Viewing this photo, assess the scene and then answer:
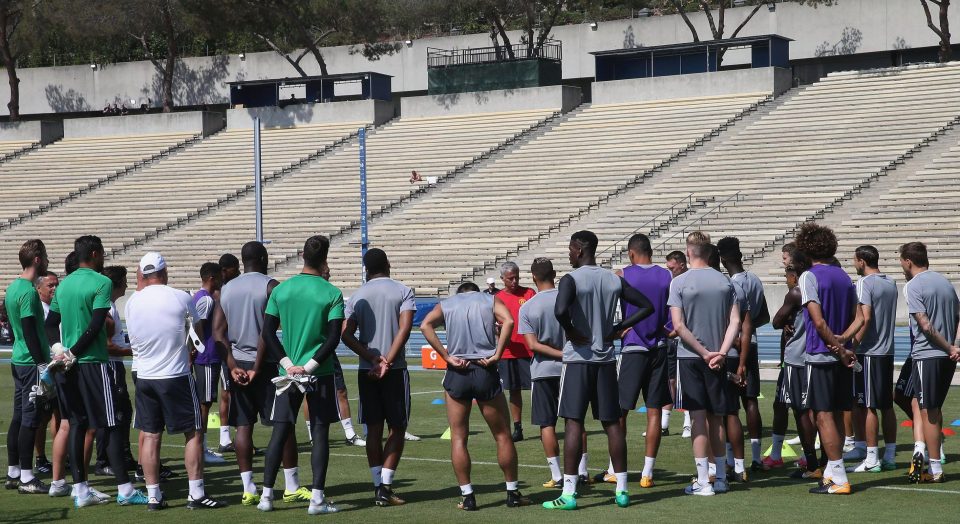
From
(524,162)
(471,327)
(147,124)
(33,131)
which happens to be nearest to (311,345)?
(471,327)

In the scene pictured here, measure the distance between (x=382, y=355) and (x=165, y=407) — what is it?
1.62m

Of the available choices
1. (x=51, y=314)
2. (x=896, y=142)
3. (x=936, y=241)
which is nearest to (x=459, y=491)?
(x=51, y=314)

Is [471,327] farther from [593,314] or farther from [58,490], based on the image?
[58,490]

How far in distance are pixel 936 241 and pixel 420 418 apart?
18.1m

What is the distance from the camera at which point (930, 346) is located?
962cm

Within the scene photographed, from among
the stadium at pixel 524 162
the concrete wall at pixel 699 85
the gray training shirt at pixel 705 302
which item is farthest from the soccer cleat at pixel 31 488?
the concrete wall at pixel 699 85

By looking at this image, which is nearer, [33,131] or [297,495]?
[297,495]

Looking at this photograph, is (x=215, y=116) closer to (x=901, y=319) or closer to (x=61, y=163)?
(x=61, y=163)

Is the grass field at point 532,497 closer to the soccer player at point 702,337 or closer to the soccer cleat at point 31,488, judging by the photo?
the soccer cleat at point 31,488

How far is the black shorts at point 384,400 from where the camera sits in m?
9.02

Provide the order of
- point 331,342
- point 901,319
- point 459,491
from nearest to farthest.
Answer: point 331,342 < point 459,491 < point 901,319

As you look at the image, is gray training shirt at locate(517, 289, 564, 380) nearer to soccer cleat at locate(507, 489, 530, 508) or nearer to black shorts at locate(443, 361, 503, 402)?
black shorts at locate(443, 361, 503, 402)

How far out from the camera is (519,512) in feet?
28.7

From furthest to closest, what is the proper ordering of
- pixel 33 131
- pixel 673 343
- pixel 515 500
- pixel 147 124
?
pixel 33 131
pixel 147 124
pixel 673 343
pixel 515 500
